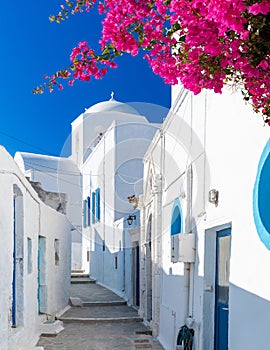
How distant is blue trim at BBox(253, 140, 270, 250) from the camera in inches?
145

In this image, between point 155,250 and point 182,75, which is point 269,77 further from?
point 155,250

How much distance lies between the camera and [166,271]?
875 cm

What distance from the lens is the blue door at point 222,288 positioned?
16.7 ft

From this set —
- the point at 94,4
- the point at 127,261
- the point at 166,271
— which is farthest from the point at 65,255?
the point at 94,4

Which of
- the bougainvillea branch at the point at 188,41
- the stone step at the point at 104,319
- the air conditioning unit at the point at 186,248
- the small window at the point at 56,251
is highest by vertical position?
the bougainvillea branch at the point at 188,41

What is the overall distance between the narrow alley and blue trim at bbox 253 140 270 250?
18.5 ft

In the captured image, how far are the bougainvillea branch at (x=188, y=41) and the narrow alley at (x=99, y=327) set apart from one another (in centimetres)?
716

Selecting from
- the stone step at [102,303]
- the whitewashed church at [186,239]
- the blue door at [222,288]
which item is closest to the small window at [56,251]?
the whitewashed church at [186,239]

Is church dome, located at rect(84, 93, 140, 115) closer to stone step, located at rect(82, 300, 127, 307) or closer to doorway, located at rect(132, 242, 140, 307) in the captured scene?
doorway, located at rect(132, 242, 140, 307)

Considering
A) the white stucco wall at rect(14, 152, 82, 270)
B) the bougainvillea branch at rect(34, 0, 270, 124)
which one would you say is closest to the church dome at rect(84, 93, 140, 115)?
the white stucco wall at rect(14, 152, 82, 270)

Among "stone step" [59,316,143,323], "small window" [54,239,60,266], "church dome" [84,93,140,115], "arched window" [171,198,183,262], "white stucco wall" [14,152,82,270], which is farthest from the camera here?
"church dome" [84,93,140,115]

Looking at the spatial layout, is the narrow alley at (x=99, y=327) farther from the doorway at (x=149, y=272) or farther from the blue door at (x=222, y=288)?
the blue door at (x=222, y=288)

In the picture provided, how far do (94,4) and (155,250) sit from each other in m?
8.03

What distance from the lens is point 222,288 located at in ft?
17.4
